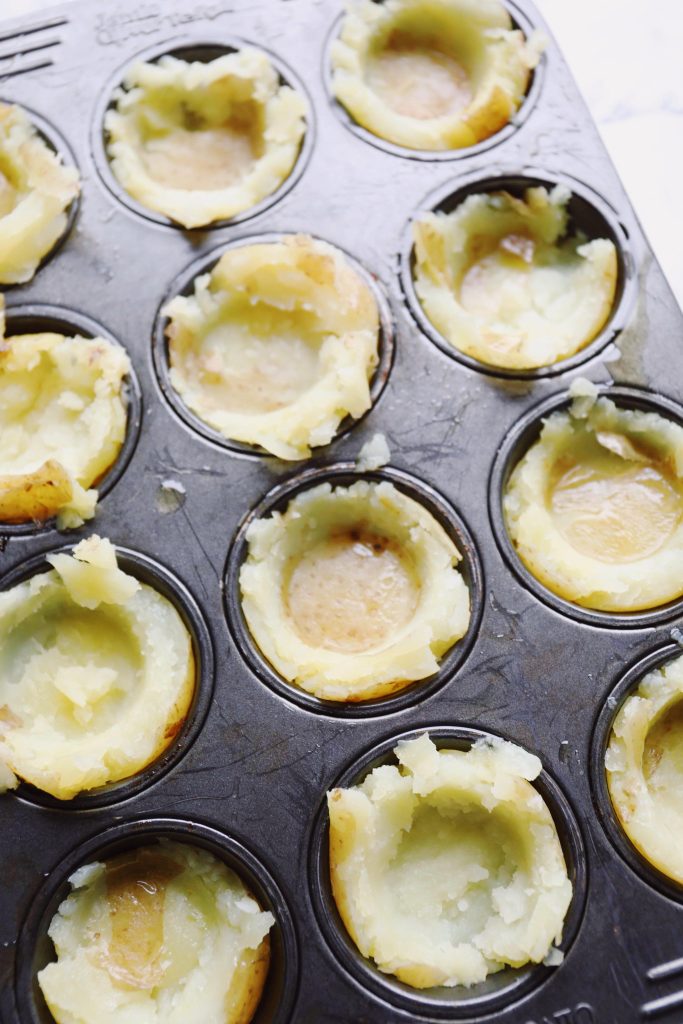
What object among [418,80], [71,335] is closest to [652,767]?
[71,335]

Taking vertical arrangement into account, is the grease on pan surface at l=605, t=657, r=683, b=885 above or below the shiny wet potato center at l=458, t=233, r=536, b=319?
below

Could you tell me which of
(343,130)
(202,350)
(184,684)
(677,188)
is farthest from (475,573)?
(677,188)

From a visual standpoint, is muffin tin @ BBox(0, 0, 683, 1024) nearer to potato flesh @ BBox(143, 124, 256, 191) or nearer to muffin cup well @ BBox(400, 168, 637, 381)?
muffin cup well @ BBox(400, 168, 637, 381)

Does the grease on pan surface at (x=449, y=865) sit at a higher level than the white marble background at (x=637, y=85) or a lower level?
lower

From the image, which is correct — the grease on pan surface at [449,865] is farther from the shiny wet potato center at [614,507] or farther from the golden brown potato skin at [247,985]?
the shiny wet potato center at [614,507]

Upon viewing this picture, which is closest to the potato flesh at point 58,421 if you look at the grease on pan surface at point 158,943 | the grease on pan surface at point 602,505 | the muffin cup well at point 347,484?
the muffin cup well at point 347,484

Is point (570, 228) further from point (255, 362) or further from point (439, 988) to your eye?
point (439, 988)

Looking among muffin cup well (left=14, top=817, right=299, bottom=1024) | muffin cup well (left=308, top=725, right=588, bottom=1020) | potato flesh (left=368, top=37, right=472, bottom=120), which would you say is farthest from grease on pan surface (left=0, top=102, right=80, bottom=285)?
muffin cup well (left=308, top=725, right=588, bottom=1020)
